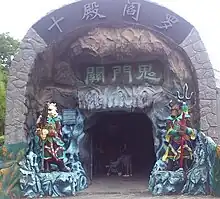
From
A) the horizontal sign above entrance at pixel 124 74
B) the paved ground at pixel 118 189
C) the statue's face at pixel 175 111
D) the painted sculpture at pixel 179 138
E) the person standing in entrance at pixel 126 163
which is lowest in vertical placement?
the paved ground at pixel 118 189

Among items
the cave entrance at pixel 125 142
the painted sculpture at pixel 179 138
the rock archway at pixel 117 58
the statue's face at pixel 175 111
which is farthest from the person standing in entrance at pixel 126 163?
the statue's face at pixel 175 111

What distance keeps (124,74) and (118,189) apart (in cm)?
255

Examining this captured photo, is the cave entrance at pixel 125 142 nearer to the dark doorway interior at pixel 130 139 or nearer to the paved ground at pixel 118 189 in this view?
the dark doorway interior at pixel 130 139

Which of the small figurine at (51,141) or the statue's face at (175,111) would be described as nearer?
the statue's face at (175,111)

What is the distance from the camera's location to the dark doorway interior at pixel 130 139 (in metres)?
11.9

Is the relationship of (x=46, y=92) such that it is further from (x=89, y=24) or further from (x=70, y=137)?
(x=89, y=24)

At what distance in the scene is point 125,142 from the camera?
40.3ft

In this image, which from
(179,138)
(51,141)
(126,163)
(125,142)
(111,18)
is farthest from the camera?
(125,142)

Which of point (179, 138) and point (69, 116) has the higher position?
Answer: point (69, 116)

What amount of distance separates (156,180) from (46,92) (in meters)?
3.17

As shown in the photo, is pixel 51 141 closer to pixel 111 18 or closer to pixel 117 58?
pixel 117 58

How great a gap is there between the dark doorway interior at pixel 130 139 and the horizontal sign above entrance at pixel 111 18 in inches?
164

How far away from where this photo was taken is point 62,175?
7676 mm

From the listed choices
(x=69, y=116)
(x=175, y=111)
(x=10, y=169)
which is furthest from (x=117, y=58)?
(x=10, y=169)
